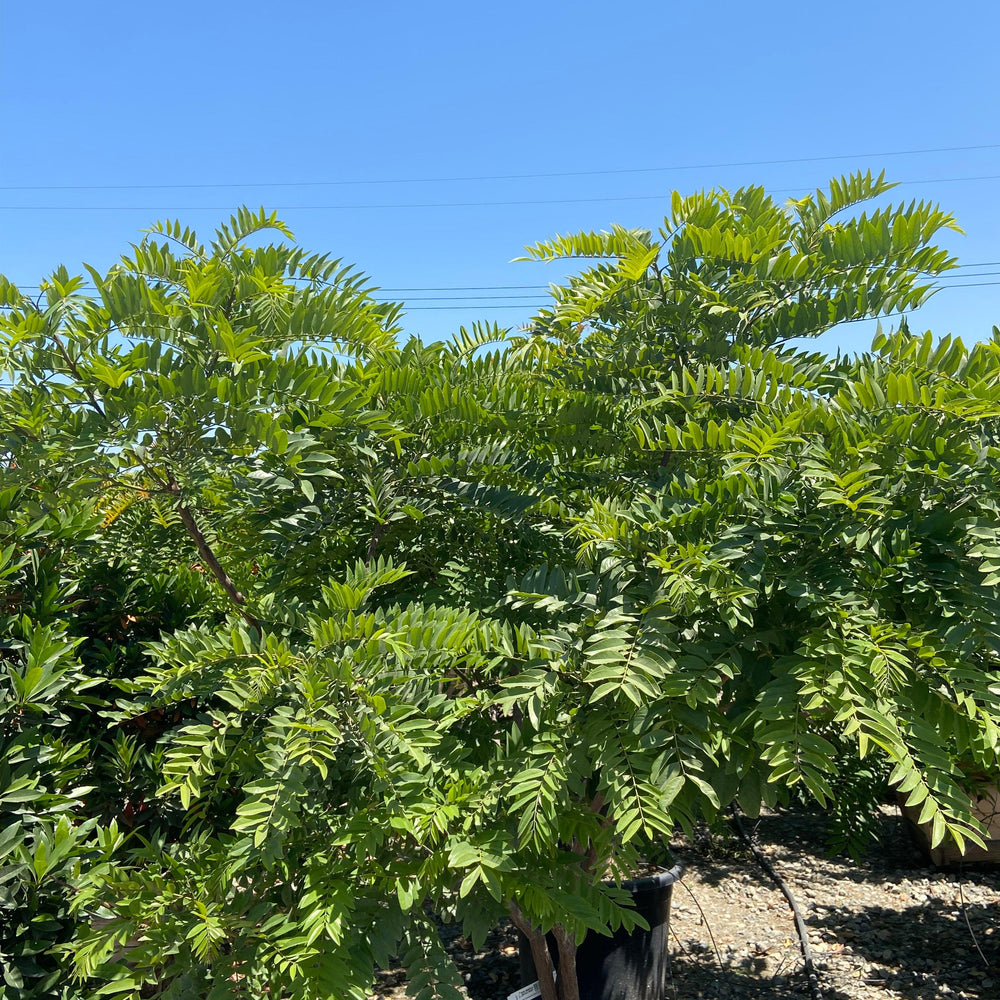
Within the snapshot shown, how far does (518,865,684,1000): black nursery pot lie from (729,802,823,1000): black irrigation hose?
734mm

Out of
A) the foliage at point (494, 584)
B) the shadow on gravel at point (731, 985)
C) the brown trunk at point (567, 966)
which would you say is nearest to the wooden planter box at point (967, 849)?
the shadow on gravel at point (731, 985)

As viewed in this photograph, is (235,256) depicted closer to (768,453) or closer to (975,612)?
(768,453)

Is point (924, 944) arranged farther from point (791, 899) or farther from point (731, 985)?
point (731, 985)

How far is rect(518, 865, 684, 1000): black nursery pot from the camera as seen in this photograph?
308 cm

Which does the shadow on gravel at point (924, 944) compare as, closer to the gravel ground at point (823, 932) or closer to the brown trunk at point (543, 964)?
the gravel ground at point (823, 932)

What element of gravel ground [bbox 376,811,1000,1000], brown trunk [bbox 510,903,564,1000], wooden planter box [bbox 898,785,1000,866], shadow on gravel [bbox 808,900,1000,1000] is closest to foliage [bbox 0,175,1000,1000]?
brown trunk [bbox 510,903,564,1000]

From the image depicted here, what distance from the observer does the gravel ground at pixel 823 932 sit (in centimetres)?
342

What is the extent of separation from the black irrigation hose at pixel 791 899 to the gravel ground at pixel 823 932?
1.4 inches

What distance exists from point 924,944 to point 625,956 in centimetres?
158

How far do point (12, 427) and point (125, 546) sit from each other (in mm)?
1190

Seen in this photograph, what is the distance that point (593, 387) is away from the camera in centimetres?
232

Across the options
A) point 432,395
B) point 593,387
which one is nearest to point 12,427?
point 432,395

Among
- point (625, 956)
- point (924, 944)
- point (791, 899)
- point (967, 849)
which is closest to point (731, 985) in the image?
point (625, 956)

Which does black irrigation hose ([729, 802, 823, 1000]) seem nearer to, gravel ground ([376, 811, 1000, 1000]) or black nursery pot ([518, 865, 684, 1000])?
gravel ground ([376, 811, 1000, 1000])
